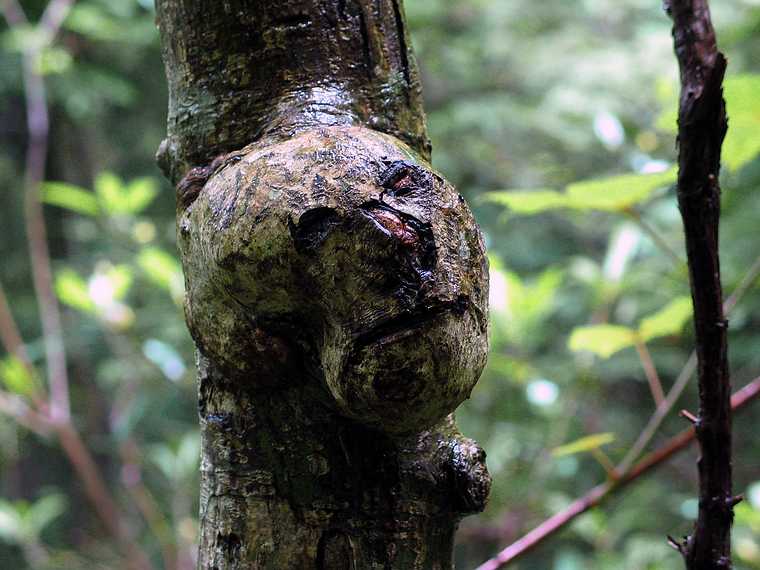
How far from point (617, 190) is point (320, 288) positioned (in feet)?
1.50

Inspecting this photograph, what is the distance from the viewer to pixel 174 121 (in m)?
0.54

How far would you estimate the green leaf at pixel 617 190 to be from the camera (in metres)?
0.73

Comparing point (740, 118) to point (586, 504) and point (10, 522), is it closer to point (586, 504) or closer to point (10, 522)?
point (586, 504)

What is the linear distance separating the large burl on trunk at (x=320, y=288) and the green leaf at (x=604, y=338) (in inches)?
16.1

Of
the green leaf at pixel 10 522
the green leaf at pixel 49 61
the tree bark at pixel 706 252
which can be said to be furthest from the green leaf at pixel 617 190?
the green leaf at pixel 10 522

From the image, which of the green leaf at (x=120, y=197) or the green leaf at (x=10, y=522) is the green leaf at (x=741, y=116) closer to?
the green leaf at (x=120, y=197)

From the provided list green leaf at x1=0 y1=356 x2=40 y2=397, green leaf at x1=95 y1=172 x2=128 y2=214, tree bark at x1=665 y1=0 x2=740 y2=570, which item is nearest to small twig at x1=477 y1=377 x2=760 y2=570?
tree bark at x1=665 y1=0 x2=740 y2=570

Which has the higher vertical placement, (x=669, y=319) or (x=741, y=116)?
(x=741, y=116)

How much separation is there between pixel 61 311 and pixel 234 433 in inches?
144

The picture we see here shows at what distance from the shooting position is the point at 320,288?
407mm

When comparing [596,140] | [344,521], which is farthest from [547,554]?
[344,521]

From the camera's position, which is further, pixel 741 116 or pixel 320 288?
pixel 741 116

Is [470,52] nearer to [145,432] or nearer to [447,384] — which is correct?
[145,432]

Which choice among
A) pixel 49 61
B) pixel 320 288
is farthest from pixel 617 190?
pixel 49 61
